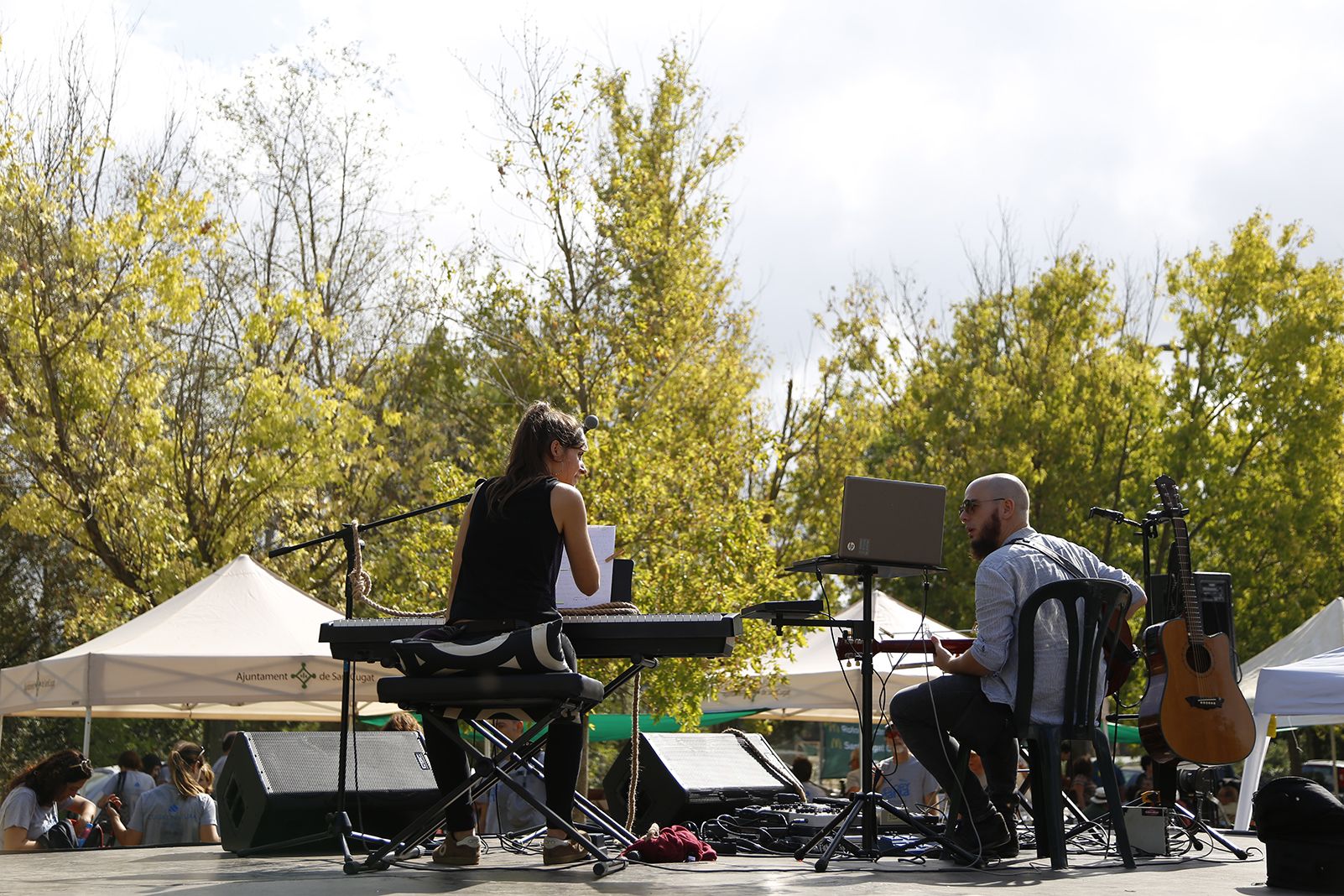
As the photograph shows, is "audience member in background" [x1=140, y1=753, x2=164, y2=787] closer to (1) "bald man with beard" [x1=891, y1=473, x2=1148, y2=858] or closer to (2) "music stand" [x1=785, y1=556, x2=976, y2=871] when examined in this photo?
(2) "music stand" [x1=785, y1=556, x2=976, y2=871]

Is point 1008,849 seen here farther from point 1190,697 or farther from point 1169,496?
point 1169,496

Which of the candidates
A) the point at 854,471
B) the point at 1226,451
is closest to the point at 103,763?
the point at 854,471

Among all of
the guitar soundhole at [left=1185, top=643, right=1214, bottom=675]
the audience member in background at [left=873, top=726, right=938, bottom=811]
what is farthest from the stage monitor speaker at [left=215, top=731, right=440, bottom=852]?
the audience member in background at [left=873, top=726, right=938, bottom=811]

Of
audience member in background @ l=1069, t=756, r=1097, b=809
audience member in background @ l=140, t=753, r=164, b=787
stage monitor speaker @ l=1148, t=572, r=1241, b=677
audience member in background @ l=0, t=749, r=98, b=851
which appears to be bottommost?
audience member in background @ l=1069, t=756, r=1097, b=809

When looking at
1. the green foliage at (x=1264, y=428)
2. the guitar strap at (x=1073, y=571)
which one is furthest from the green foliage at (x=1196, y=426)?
the guitar strap at (x=1073, y=571)

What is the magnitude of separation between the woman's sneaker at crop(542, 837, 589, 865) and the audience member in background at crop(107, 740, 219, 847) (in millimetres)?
4847

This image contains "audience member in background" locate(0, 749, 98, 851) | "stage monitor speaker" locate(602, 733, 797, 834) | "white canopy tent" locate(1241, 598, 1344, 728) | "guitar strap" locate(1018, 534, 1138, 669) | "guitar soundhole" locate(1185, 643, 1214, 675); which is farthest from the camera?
"white canopy tent" locate(1241, 598, 1344, 728)

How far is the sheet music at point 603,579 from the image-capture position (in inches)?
207

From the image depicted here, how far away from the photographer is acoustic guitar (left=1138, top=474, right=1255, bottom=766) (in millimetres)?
6184

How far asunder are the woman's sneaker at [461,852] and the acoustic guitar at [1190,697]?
330cm

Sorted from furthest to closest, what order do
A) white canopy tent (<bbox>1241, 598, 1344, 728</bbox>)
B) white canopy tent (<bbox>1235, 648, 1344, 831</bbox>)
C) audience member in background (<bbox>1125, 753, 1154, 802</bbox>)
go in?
white canopy tent (<bbox>1241, 598, 1344, 728</bbox>) → white canopy tent (<bbox>1235, 648, 1344, 831</bbox>) → audience member in background (<bbox>1125, 753, 1154, 802</bbox>)

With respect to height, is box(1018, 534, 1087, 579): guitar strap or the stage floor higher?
box(1018, 534, 1087, 579): guitar strap

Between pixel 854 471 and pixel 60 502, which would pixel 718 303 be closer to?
pixel 854 471

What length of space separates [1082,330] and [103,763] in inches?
842
